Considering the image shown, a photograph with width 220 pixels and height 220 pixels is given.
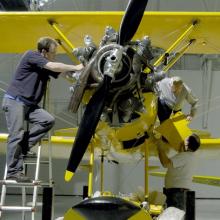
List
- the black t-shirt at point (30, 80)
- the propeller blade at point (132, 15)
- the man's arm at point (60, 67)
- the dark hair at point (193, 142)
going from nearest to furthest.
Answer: the propeller blade at point (132, 15) → the man's arm at point (60, 67) → the black t-shirt at point (30, 80) → the dark hair at point (193, 142)

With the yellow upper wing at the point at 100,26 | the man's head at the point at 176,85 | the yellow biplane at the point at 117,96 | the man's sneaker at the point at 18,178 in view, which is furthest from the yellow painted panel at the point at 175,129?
the man's sneaker at the point at 18,178

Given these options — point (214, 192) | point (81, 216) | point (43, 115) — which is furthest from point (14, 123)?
point (214, 192)

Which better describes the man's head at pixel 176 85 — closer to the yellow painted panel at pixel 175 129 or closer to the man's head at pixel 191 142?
the yellow painted panel at pixel 175 129

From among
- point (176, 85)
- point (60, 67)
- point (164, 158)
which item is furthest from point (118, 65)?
point (164, 158)

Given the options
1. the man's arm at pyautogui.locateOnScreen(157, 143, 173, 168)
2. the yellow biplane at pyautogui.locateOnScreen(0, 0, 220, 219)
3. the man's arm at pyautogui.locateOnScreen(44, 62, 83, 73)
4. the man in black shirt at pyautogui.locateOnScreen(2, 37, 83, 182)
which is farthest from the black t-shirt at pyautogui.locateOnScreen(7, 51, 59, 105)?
the man's arm at pyautogui.locateOnScreen(157, 143, 173, 168)

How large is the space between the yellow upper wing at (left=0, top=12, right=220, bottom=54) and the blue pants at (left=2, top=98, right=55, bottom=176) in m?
1.60

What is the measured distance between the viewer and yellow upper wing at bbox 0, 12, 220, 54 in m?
5.28

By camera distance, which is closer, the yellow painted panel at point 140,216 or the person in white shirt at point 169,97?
the yellow painted panel at point 140,216

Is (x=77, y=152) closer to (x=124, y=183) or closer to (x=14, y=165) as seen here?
(x=14, y=165)

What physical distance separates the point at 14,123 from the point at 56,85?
340 inches

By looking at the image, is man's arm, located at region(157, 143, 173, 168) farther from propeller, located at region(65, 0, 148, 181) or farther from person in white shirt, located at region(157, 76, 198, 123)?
propeller, located at region(65, 0, 148, 181)

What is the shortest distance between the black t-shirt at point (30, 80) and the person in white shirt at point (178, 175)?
5.05 ft

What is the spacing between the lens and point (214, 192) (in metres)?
12.6

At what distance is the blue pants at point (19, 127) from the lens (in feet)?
13.3
